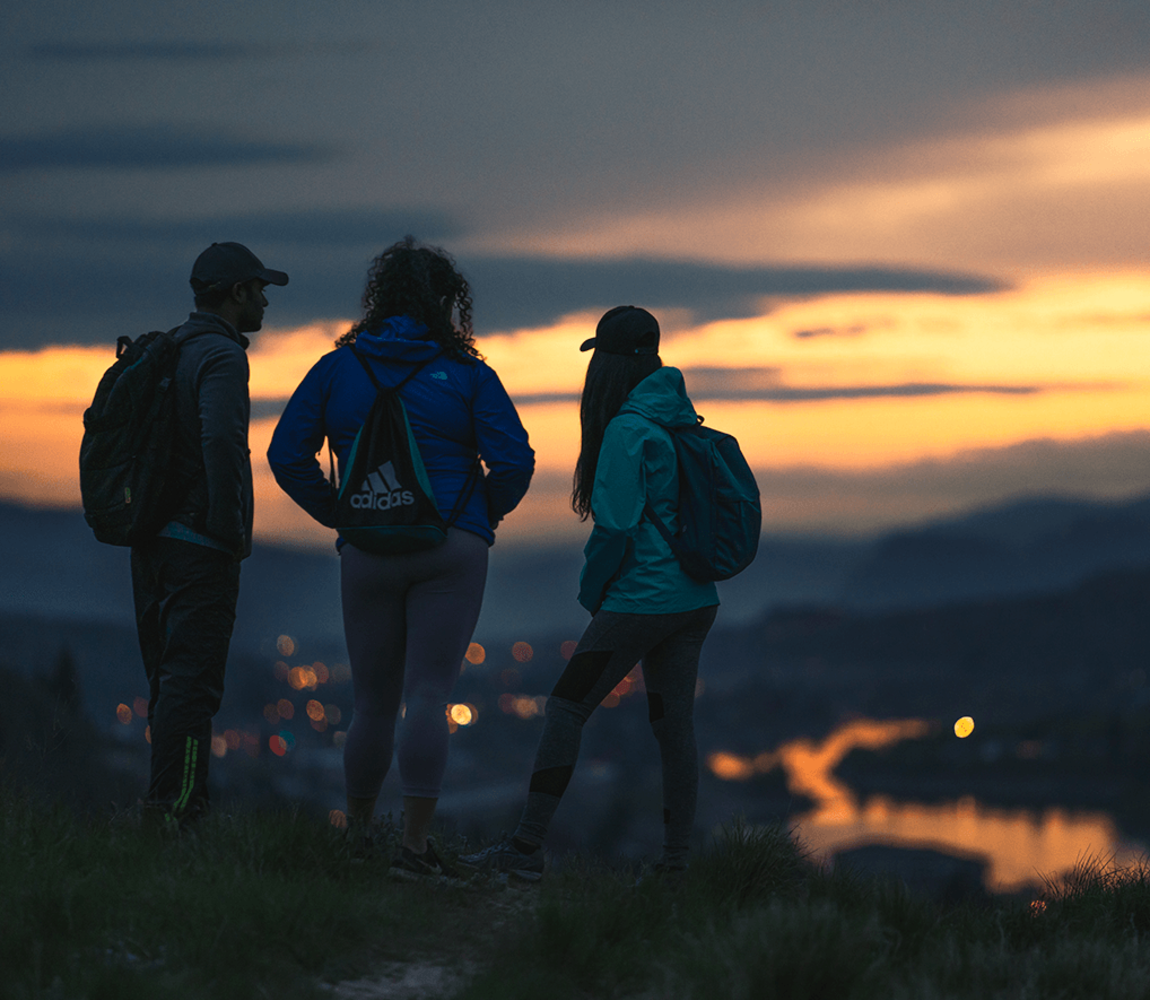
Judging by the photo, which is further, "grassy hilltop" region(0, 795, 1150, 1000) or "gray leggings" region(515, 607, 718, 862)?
"gray leggings" region(515, 607, 718, 862)

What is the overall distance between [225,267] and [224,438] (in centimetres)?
82

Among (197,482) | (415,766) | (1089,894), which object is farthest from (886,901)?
(197,482)

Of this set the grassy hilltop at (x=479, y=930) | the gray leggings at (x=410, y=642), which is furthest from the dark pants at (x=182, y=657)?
the gray leggings at (x=410, y=642)

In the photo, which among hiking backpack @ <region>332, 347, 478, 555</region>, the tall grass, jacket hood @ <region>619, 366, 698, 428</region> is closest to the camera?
the tall grass

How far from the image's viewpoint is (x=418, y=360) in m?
5.05

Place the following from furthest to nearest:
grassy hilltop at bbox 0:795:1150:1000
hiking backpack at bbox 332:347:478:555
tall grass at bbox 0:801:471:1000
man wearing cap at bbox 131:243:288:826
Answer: man wearing cap at bbox 131:243:288:826 → hiking backpack at bbox 332:347:478:555 → grassy hilltop at bbox 0:795:1150:1000 → tall grass at bbox 0:801:471:1000

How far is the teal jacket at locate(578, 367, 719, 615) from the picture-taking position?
5.13m

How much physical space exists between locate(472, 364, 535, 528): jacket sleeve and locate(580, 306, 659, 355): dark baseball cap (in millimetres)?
527

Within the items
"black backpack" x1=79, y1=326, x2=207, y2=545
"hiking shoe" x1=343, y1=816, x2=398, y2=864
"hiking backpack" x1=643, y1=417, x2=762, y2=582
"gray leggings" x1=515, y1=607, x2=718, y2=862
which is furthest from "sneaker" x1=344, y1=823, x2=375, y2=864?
"hiking backpack" x1=643, y1=417, x2=762, y2=582

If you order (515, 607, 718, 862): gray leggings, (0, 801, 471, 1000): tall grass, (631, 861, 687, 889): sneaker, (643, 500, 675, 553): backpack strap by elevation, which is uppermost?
(643, 500, 675, 553): backpack strap

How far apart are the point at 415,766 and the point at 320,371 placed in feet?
5.22

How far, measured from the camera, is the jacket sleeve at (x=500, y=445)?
5043 millimetres

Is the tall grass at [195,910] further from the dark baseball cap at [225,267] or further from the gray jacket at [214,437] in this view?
the dark baseball cap at [225,267]

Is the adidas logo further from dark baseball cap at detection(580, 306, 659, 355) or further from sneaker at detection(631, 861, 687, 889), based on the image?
sneaker at detection(631, 861, 687, 889)
